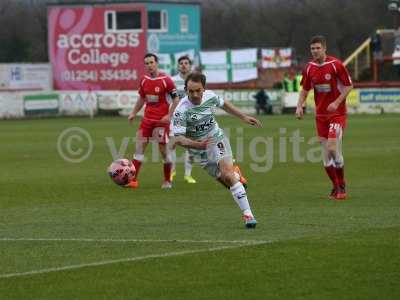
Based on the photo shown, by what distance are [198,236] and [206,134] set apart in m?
1.52

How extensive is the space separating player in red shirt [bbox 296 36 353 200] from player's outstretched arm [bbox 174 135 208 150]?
13.0 feet

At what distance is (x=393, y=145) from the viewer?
96.9 feet

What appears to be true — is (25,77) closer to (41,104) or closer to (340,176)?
(41,104)

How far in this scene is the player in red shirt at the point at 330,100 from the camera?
1673 cm

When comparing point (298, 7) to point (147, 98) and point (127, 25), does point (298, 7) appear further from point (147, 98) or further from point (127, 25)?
point (147, 98)

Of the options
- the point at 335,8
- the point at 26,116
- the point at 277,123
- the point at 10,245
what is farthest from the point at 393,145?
the point at 335,8

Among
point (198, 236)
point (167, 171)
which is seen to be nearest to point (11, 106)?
point (167, 171)

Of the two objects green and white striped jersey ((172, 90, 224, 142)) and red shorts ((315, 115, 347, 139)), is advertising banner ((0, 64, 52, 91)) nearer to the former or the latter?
red shorts ((315, 115, 347, 139))

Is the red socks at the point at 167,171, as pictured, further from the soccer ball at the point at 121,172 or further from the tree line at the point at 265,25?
the tree line at the point at 265,25

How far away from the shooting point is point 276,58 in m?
71.1

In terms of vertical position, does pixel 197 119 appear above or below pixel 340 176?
A: above

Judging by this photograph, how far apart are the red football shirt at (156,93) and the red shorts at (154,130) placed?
10 cm

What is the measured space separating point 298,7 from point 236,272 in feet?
237

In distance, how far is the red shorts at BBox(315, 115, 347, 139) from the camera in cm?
1688
